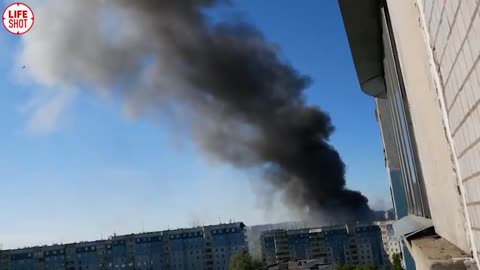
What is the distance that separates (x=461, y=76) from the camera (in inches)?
43.9

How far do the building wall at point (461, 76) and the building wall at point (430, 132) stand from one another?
0.17 meters

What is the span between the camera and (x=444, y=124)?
1.56 meters

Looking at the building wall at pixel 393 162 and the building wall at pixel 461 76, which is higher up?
the building wall at pixel 393 162

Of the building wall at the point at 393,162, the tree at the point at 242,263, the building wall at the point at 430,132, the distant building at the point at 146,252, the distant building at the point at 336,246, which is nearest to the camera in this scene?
the building wall at the point at 430,132

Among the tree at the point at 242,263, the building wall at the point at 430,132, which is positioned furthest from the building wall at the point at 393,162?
the tree at the point at 242,263

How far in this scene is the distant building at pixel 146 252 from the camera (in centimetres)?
7525

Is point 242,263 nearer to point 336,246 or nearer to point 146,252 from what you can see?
point 146,252

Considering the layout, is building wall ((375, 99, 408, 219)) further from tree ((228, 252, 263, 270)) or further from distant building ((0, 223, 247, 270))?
distant building ((0, 223, 247, 270))

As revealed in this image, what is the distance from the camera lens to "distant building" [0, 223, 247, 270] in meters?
75.2

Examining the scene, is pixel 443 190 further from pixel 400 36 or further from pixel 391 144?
pixel 391 144

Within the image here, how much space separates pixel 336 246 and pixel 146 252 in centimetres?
3512

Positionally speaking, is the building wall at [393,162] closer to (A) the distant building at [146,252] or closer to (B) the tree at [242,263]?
(B) the tree at [242,263]

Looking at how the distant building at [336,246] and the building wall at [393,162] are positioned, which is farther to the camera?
the distant building at [336,246]

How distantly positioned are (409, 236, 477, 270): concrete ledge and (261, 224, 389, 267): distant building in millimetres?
80353
